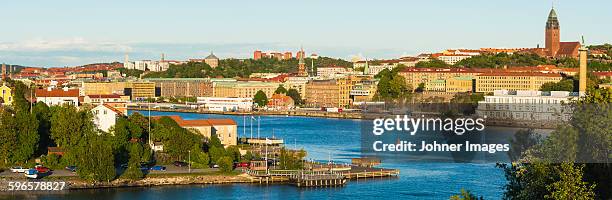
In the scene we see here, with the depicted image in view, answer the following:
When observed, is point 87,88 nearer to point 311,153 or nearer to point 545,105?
point 545,105

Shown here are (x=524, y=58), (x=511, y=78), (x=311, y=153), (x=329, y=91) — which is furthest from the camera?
(x=524, y=58)

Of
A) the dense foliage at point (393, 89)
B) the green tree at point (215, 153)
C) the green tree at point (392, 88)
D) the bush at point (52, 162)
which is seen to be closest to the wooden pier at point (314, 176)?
the green tree at point (215, 153)

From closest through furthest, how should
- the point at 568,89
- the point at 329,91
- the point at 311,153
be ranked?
the point at 311,153 → the point at 568,89 → the point at 329,91

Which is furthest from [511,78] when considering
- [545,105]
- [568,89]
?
[545,105]

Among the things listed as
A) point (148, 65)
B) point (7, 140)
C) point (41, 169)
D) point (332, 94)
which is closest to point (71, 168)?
point (41, 169)

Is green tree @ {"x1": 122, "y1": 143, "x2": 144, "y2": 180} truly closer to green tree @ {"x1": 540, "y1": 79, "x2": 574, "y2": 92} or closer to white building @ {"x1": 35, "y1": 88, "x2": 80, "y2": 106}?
white building @ {"x1": 35, "y1": 88, "x2": 80, "y2": 106}

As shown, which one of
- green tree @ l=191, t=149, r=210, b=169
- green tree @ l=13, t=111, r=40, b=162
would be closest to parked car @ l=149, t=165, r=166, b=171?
green tree @ l=191, t=149, r=210, b=169
